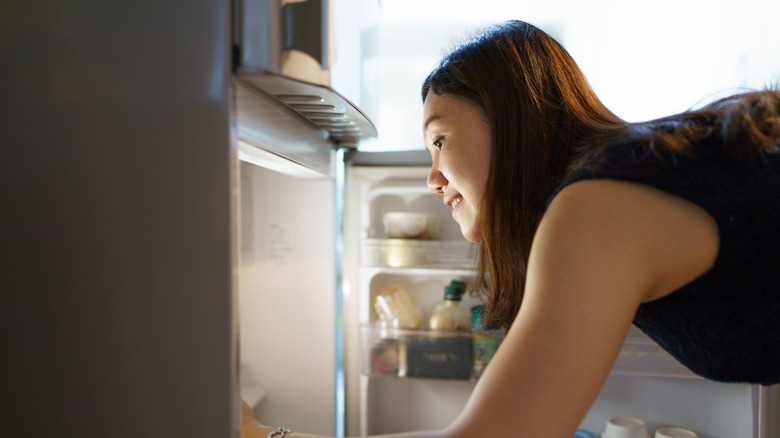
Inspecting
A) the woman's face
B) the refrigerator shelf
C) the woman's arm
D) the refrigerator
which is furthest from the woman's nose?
the refrigerator shelf

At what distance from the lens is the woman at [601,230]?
0.48 metres

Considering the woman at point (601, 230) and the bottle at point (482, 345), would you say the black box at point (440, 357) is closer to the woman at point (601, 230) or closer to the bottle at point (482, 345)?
the bottle at point (482, 345)

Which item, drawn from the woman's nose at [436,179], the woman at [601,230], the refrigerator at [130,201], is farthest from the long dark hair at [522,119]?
the refrigerator at [130,201]

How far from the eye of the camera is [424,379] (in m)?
1.27

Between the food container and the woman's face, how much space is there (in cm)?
40

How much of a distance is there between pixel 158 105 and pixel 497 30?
518mm

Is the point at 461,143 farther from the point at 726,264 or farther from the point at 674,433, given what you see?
the point at 674,433

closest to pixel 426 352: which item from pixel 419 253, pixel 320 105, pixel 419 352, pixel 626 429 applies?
pixel 419 352

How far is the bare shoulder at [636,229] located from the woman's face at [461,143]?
26cm

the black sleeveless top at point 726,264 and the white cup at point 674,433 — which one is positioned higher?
the black sleeveless top at point 726,264

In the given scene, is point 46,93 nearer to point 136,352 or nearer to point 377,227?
point 136,352

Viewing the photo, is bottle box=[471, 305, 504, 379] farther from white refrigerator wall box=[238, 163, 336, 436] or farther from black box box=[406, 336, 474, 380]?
white refrigerator wall box=[238, 163, 336, 436]

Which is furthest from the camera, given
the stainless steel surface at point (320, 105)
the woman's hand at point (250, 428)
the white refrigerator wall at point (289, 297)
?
the white refrigerator wall at point (289, 297)

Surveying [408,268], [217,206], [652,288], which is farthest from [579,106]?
[408,268]
